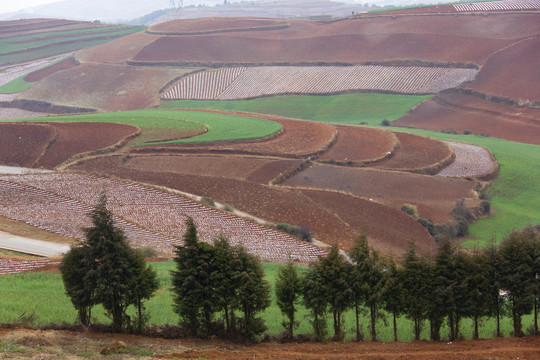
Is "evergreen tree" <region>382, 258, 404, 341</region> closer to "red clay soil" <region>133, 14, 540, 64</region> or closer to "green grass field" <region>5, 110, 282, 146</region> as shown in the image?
"green grass field" <region>5, 110, 282, 146</region>

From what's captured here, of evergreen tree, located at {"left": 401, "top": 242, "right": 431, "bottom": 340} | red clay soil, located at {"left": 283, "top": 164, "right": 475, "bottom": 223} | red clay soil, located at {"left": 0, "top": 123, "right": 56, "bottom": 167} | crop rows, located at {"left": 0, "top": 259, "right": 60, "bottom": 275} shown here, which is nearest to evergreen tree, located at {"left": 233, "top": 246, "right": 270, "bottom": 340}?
evergreen tree, located at {"left": 401, "top": 242, "right": 431, "bottom": 340}

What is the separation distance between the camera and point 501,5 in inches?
4488

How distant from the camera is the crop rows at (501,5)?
109 metres

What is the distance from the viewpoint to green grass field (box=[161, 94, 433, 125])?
3378 inches

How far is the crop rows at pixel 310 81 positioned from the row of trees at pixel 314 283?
72962mm

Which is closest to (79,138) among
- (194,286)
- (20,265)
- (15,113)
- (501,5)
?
(20,265)

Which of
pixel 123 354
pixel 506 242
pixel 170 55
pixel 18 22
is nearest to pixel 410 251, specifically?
pixel 506 242

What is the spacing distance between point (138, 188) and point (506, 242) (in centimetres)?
2983

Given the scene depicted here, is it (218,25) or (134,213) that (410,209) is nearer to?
(134,213)

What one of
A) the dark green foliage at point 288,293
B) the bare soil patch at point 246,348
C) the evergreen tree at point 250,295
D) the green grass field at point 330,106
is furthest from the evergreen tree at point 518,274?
the green grass field at point 330,106

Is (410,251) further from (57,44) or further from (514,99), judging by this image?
(57,44)

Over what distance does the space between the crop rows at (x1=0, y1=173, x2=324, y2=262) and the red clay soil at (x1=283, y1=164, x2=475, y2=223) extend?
1295cm

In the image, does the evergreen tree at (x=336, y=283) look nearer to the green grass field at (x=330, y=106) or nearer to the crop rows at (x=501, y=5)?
the green grass field at (x=330, y=106)

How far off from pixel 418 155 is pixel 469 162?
498 cm
